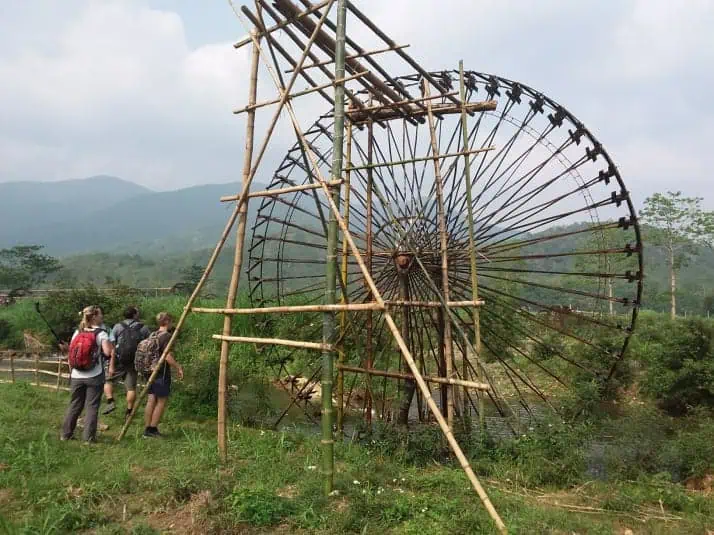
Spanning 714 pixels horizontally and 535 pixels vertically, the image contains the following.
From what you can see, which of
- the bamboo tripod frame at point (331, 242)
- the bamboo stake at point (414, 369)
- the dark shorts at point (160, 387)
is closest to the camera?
the bamboo stake at point (414, 369)

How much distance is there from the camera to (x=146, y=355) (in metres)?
7.18

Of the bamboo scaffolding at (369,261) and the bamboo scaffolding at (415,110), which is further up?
the bamboo scaffolding at (415,110)

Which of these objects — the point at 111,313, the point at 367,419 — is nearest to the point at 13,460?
the point at 367,419

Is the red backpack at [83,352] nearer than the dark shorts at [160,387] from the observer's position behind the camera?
Yes

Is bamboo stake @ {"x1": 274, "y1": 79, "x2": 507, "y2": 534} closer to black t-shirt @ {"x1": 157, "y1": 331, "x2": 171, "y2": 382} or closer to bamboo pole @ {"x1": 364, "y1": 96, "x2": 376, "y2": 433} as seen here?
bamboo pole @ {"x1": 364, "y1": 96, "x2": 376, "y2": 433}

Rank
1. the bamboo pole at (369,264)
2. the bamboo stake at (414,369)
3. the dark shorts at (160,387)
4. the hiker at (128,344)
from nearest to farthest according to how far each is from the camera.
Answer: the bamboo stake at (414,369) → the dark shorts at (160,387) → the hiker at (128,344) → the bamboo pole at (369,264)

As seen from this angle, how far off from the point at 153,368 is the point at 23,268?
45.0 meters

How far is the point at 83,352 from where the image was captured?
21.0 feet

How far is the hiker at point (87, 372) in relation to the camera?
642cm

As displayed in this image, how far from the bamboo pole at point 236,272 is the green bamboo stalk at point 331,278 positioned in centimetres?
123

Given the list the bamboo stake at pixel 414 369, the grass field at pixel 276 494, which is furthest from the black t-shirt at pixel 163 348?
the bamboo stake at pixel 414 369

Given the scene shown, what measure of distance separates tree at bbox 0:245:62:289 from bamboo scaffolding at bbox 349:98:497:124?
135 feet

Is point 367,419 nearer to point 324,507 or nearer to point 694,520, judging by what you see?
point 324,507

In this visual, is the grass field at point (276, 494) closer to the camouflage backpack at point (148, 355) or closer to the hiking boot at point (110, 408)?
the camouflage backpack at point (148, 355)
